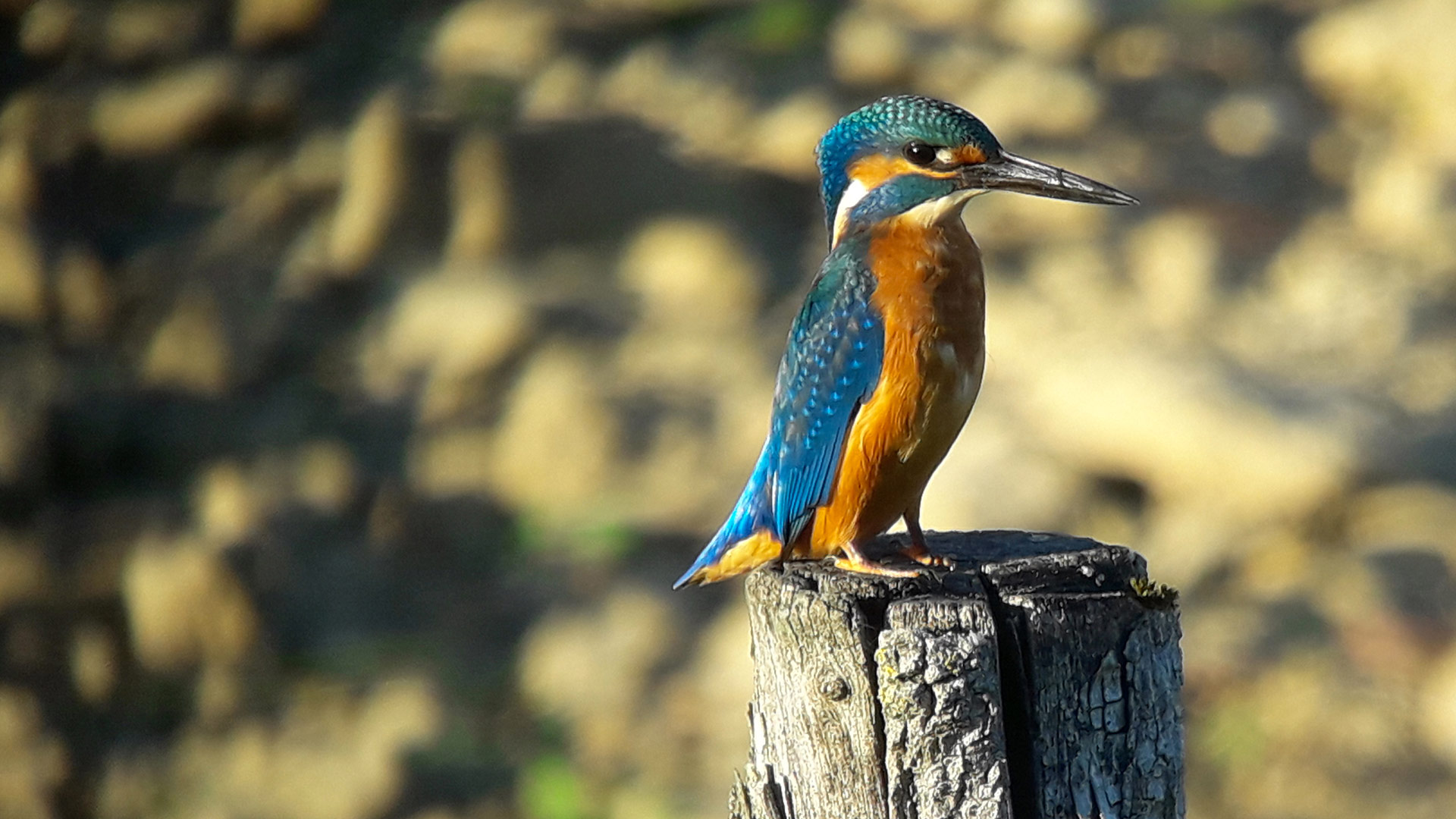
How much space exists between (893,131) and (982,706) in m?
1.13

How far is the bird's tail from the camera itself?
2998mm

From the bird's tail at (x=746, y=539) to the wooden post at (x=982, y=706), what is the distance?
65cm

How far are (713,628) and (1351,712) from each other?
239 cm

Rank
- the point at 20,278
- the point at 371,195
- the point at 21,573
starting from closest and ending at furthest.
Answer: the point at 21,573 < the point at 20,278 < the point at 371,195

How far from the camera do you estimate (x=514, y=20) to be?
922 cm

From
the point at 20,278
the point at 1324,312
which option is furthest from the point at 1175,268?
the point at 20,278

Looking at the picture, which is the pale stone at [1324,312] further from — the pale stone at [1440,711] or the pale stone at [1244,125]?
the pale stone at [1440,711]

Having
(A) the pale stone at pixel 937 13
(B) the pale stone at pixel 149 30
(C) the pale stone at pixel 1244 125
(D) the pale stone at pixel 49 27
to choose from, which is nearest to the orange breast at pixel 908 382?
(C) the pale stone at pixel 1244 125

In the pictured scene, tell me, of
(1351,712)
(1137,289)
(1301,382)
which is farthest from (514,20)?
(1351,712)

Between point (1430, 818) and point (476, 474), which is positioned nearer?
point (1430, 818)

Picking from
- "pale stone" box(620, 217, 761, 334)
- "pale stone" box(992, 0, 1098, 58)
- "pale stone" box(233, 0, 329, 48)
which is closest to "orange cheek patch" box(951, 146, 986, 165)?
"pale stone" box(620, 217, 761, 334)

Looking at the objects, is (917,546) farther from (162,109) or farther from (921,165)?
(162,109)

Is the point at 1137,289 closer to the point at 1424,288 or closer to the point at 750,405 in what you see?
the point at 1424,288

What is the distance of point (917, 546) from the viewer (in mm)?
2766
